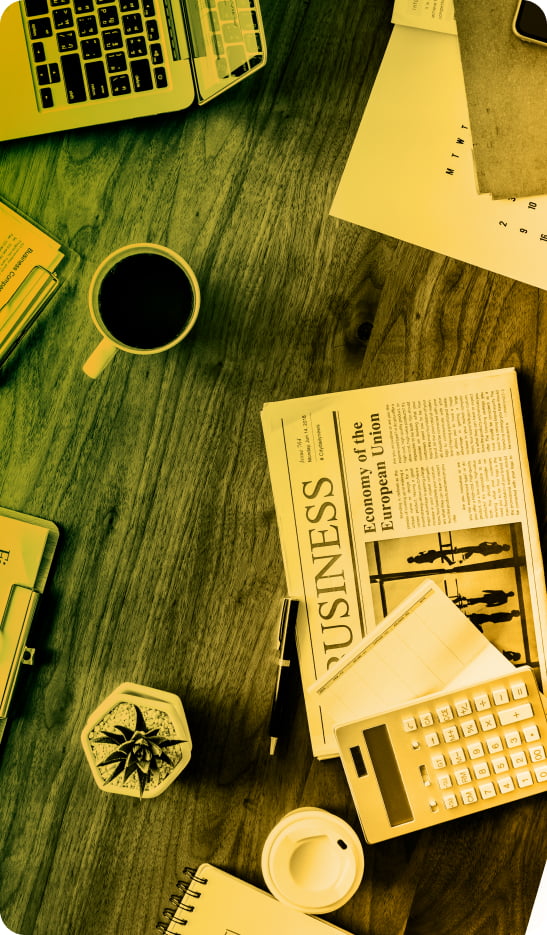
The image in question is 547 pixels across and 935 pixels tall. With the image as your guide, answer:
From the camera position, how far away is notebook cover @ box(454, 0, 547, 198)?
2.24 feet

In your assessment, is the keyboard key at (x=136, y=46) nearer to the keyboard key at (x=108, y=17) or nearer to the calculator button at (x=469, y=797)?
the keyboard key at (x=108, y=17)

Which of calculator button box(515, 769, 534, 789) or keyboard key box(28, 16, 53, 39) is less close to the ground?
keyboard key box(28, 16, 53, 39)

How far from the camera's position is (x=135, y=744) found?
69cm

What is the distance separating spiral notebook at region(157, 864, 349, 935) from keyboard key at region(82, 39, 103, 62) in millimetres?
878

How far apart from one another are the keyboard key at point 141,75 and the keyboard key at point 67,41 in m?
0.06

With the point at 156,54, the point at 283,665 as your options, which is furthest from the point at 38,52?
the point at 283,665

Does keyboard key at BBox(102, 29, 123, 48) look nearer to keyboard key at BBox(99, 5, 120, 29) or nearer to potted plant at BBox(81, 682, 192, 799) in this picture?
keyboard key at BBox(99, 5, 120, 29)

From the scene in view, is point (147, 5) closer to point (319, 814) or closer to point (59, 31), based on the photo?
point (59, 31)

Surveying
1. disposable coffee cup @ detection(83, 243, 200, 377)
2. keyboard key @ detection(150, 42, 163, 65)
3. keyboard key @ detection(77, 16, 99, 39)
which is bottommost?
disposable coffee cup @ detection(83, 243, 200, 377)

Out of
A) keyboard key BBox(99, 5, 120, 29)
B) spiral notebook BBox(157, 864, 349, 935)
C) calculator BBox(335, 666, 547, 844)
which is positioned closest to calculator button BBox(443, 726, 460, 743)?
calculator BBox(335, 666, 547, 844)

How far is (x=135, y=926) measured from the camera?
2.36 ft

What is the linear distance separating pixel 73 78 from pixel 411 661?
71cm

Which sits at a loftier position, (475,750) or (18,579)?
(18,579)

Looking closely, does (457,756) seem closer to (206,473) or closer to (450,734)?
(450,734)
